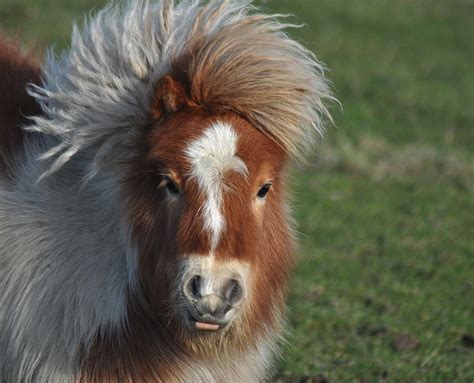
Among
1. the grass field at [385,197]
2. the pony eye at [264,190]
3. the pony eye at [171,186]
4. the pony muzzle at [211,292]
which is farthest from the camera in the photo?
the grass field at [385,197]

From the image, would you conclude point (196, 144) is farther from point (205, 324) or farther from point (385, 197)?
point (385, 197)

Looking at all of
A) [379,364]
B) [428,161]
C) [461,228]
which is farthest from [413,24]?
[379,364]

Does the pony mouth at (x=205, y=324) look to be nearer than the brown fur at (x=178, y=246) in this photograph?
Yes

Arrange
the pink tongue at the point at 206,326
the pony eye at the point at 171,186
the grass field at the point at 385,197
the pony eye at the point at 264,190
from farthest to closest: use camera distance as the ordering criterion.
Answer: the grass field at the point at 385,197, the pony eye at the point at 264,190, the pony eye at the point at 171,186, the pink tongue at the point at 206,326

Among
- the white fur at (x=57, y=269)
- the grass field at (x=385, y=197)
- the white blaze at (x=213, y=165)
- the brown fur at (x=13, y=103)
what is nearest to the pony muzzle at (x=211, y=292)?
the white blaze at (x=213, y=165)

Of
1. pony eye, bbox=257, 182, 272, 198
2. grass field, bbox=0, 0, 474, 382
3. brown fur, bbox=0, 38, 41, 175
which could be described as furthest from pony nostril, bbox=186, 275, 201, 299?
grass field, bbox=0, 0, 474, 382

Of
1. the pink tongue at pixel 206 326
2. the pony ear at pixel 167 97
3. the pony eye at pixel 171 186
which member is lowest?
the pink tongue at pixel 206 326

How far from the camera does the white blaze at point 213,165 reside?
4.16 meters

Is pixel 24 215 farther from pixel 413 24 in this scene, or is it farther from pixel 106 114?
pixel 413 24

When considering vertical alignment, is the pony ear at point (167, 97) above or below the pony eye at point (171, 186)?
above

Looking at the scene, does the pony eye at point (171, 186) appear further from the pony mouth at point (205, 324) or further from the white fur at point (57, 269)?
the pony mouth at point (205, 324)

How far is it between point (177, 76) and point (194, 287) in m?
1.03

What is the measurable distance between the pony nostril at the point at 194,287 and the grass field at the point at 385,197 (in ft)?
6.92

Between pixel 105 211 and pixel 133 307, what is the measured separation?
48 centimetres
